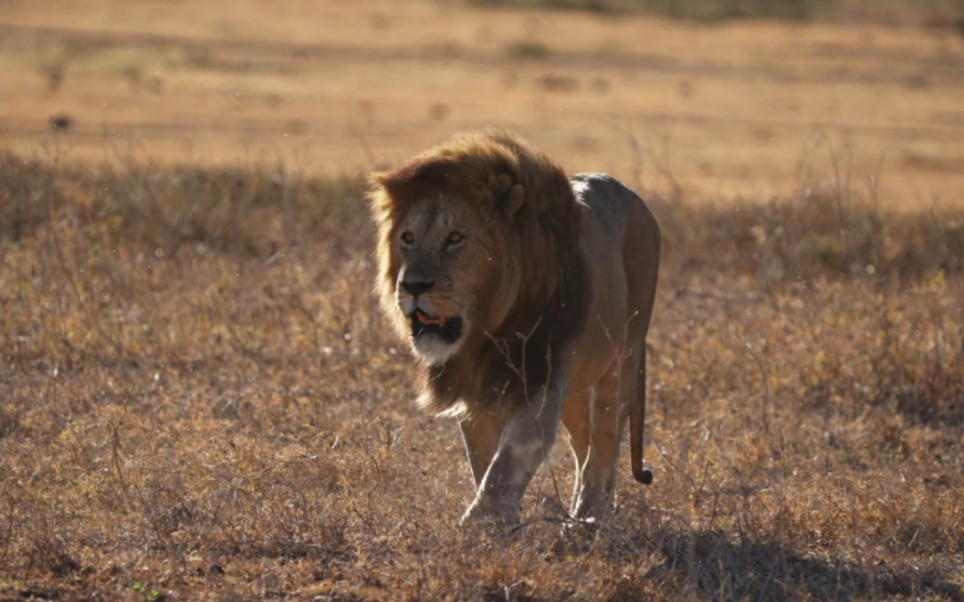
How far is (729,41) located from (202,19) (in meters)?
12.1

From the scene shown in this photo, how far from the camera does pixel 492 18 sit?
1586 inches

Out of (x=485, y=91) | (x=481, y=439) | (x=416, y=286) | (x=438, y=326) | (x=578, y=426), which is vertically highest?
(x=416, y=286)

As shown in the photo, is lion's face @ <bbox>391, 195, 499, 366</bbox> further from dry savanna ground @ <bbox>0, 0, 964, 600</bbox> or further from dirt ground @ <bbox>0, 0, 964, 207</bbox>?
dirt ground @ <bbox>0, 0, 964, 207</bbox>

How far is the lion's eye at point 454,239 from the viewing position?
513 cm

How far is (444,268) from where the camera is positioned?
16.7 ft

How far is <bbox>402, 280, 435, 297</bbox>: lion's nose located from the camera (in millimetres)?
4992

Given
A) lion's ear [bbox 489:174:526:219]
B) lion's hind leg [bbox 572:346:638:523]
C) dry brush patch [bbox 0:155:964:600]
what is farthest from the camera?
lion's hind leg [bbox 572:346:638:523]

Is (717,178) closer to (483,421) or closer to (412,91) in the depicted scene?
(412,91)

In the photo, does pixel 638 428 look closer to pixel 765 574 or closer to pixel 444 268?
pixel 765 574

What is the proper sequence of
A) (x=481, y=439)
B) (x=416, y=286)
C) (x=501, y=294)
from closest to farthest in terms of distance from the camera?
(x=416, y=286) → (x=501, y=294) → (x=481, y=439)

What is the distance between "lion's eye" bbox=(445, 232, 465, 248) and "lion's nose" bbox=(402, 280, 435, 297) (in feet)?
0.55

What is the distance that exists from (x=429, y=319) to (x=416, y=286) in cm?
17

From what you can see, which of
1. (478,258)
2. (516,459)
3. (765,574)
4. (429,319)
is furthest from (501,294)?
(765,574)

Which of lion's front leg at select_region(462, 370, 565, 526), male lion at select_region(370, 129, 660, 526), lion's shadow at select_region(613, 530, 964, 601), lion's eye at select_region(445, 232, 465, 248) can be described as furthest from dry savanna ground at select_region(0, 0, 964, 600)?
lion's eye at select_region(445, 232, 465, 248)
